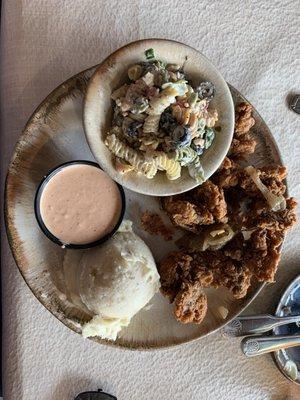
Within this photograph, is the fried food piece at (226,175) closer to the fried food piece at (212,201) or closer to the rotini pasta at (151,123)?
the fried food piece at (212,201)

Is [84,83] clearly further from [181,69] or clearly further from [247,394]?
[247,394]

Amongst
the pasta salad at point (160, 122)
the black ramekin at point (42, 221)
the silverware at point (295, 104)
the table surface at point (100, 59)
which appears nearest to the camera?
the pasta salad at point (160, 122)

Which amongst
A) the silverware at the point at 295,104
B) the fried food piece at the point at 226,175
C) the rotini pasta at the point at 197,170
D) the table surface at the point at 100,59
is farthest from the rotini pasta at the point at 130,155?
the silverware at the point at 295,104

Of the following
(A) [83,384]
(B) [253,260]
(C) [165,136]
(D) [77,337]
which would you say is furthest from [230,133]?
(A) [83,384]

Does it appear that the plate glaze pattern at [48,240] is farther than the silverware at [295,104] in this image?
No

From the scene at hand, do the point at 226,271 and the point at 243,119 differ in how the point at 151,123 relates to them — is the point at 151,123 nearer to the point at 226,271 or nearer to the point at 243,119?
the point at 243,119
